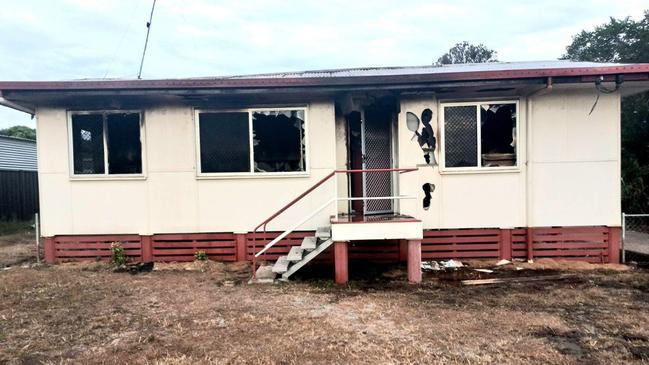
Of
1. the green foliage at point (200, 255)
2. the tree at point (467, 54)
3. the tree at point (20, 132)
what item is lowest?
the green foliage at point (200, 255)

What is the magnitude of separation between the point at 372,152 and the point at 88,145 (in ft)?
16.6

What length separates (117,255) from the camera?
22.2 ft

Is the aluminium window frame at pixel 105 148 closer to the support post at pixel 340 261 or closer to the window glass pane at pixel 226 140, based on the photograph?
the window glass pane at pixel 226 140

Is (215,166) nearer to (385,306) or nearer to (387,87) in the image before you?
(387,87)

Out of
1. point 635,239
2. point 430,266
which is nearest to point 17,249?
point 430,266

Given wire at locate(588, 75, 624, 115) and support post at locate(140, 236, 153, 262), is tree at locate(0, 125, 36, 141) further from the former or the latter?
wire at locate(588, 75, 624, 115)

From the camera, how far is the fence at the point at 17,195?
44.8 feet

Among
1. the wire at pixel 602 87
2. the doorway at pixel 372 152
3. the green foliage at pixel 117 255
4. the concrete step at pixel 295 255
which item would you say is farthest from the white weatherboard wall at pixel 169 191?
the wire at pixel 602 87

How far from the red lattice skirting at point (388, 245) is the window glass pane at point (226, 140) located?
1272 millimetres

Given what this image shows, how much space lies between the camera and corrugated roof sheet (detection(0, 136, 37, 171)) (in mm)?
14883

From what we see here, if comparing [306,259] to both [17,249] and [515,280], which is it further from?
[17,249]

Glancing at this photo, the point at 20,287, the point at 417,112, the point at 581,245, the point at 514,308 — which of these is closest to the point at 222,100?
the point at 417,112

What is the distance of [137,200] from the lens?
22.5 feet

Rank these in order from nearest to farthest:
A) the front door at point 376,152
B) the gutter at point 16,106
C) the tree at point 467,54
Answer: the gutter at point 16,106
the front door at point 376,152
the tree at point 467,54
